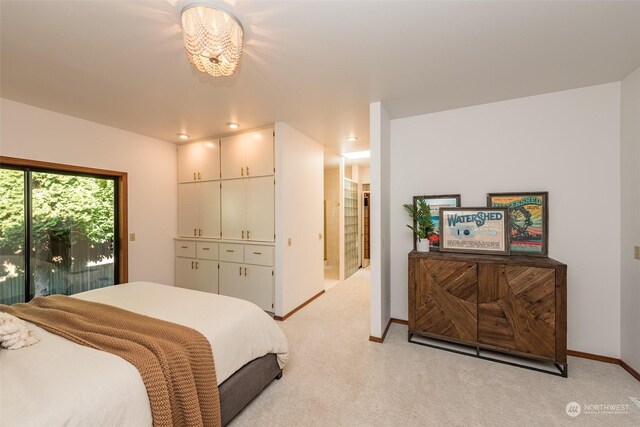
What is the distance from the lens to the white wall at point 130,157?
270cm

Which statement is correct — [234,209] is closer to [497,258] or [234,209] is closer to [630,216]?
[497,258]

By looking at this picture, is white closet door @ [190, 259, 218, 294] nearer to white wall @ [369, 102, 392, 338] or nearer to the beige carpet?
the beige carpet

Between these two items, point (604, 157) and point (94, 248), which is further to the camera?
point (94, 248)

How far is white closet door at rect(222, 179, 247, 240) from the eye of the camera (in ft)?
12.0

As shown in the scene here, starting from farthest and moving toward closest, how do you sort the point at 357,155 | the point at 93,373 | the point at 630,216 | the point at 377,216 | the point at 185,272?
the point at 357,155
the point at 185,272
the point at 377,216
the point at 630,216
the point at 93,373

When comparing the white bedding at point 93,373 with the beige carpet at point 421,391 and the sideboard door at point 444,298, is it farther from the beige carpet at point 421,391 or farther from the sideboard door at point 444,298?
the sideboard door at point 444,298

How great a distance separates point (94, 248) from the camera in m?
3.39

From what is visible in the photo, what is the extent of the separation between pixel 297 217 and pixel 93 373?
268cm

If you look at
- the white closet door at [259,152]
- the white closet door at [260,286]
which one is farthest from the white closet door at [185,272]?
the white closet door at [259,152]

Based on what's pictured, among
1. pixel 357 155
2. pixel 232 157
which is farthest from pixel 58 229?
pixel 357 155

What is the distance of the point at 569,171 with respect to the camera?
2.44m

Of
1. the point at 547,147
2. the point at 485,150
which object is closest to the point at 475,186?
the point at 485,150

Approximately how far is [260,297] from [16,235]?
8.78 feet

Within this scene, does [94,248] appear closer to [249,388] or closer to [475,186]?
[249,388]
